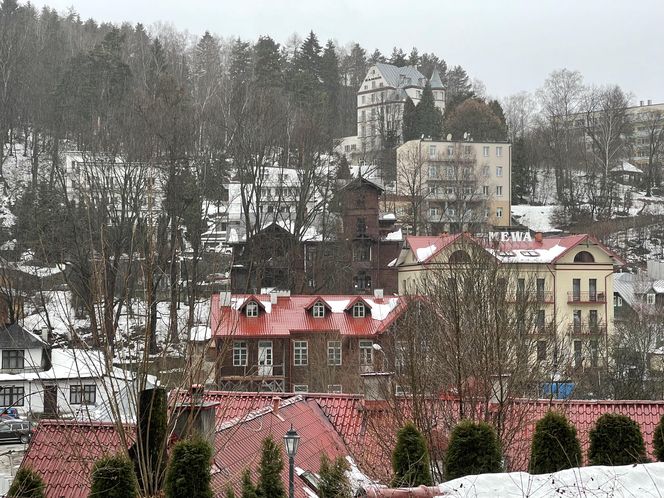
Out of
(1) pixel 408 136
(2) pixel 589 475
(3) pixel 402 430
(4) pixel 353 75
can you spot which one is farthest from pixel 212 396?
(4) pixel 353 75

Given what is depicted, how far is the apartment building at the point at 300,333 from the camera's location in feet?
117

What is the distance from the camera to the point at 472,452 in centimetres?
1067

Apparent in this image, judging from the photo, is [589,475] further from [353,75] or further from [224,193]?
[353,75]

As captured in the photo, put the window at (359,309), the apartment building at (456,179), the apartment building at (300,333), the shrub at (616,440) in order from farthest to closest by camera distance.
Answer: the apartment building at (456,179)
the window at (359,309)
the apartment building at (300,333)
the shrub at (616,440)

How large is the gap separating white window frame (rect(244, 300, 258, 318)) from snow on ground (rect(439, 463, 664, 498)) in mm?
30105

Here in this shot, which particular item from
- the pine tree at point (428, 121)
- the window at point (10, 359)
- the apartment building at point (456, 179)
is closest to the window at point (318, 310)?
the window at point (10, 359)

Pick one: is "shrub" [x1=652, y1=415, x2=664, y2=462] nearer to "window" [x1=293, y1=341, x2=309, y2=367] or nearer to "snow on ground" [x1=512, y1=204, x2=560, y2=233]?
"window" [x1=293, y1=341, x2=309, y2=367]

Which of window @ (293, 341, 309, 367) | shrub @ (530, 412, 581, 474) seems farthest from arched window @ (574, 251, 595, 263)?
shrub @ (530, 412, 581, 474)

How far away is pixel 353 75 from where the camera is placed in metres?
114

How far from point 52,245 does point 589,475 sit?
34.1m

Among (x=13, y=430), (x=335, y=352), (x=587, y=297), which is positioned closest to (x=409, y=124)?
(x=587, y=297)

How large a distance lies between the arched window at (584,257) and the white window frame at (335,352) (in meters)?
15.0

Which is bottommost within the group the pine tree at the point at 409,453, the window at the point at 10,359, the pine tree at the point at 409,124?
the pine tree at the point at 409,453

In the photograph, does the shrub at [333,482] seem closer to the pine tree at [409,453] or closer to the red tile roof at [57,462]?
the pine tree at [409,453]
